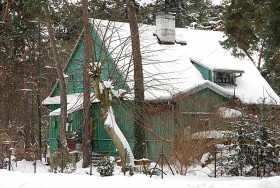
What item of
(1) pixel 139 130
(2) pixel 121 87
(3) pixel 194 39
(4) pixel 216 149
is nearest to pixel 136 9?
(2) pixel 121 87

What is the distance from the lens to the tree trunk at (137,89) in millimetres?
19328

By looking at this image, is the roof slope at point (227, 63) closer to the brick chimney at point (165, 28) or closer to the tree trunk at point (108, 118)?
the brick chimney at point (165, 28)

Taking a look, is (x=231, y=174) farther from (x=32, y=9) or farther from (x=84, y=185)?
(x=32, y=9)

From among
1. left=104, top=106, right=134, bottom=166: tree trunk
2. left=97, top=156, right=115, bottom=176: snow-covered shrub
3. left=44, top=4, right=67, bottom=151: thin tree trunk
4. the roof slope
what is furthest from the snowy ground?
the roof slope

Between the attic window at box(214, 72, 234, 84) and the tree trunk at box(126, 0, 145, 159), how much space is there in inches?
376

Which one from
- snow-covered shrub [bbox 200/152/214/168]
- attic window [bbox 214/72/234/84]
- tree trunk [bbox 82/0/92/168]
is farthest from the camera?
attic window [bbox 214/72/234/84]

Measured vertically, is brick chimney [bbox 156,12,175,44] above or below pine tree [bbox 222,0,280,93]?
above

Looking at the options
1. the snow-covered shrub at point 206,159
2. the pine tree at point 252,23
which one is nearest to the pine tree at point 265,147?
the snow-covered shrub at point 206,159

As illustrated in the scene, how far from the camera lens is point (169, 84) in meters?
20.8

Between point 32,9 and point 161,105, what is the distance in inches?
302

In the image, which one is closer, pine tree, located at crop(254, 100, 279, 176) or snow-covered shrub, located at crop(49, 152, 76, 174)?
pine tree, located at crop(254, 100, 279, 176)

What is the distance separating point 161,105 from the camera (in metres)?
22.0

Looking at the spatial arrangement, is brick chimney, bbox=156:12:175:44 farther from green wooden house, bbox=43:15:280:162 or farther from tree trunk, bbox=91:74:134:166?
tree trunk, bbox=91:74:134:166

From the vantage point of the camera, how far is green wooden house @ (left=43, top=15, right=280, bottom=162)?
20.4m
